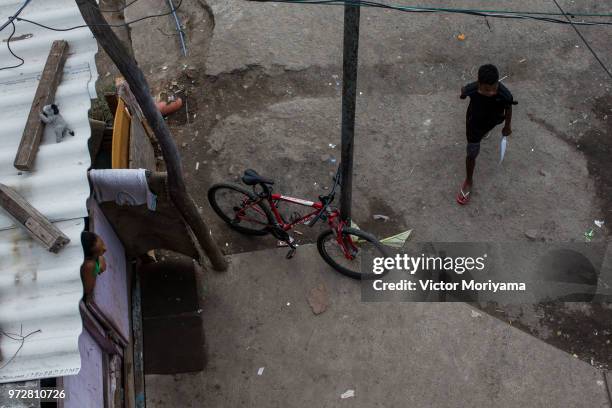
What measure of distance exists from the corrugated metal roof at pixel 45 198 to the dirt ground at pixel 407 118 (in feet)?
7.58

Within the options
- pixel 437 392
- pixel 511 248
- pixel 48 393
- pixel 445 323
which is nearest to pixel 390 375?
pixel 437 392

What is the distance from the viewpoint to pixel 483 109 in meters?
5.25

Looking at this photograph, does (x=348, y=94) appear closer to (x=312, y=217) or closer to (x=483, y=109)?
(x=312, y=217)

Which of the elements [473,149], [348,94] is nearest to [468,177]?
[473,149]

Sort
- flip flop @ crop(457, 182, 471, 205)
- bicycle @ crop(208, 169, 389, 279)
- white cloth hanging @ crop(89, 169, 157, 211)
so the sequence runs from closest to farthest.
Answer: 1. white cloth hanging @ crop(89, 169, 157, 211)
2. bicycle @ crop(208, 169, 389, 279)
3. flip flop @ crop(457, 182, 471, 205)

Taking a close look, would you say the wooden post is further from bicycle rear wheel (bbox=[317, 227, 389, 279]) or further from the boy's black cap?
the boy's black cap

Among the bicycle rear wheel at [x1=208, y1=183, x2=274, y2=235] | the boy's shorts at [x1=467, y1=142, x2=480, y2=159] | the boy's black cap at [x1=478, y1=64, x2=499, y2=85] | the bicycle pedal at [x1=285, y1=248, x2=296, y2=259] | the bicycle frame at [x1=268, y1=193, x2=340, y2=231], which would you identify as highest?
the boy's black cap at [x1=478, y1=64, x2=499, y2=85]

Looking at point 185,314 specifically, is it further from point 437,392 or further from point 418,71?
point 418,71

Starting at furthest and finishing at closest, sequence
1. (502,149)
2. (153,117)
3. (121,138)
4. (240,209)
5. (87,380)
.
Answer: (502,149) < (240,209) < (121,138) < (87,380) < (153,117)

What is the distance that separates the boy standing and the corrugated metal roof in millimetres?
3457

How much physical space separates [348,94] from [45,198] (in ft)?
7.80

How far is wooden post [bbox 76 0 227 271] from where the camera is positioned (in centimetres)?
324

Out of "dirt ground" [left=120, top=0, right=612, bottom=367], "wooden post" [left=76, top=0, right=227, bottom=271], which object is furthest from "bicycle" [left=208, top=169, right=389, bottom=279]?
"wooden post" [left=76, top=0, right=227, bottom=271]

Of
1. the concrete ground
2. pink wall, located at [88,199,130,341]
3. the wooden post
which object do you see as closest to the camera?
the wooden post
